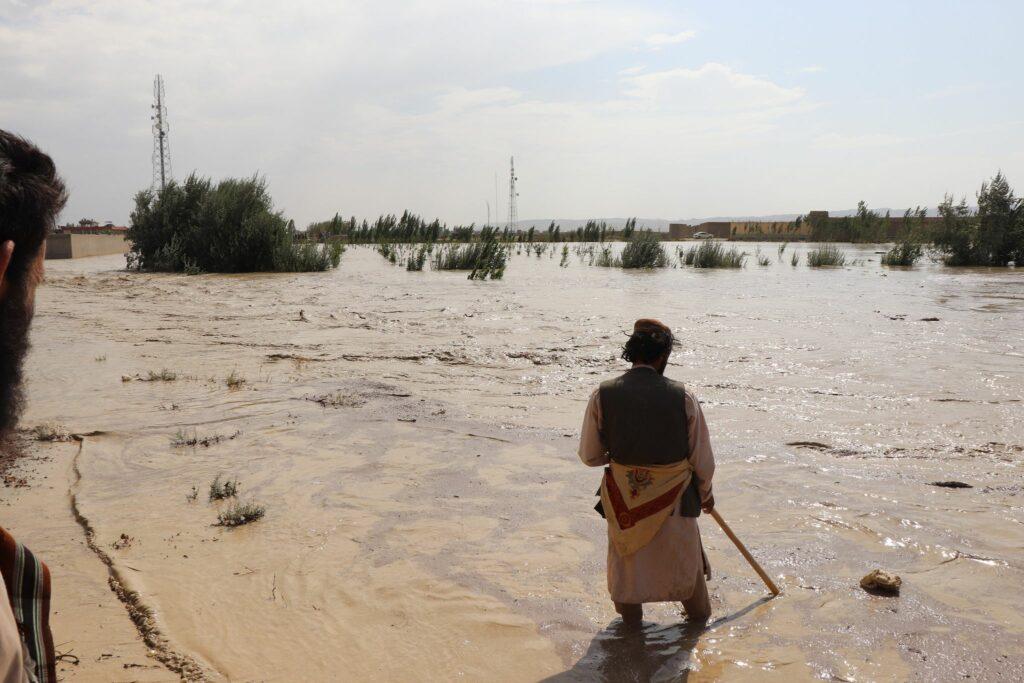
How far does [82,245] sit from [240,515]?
3027 cm

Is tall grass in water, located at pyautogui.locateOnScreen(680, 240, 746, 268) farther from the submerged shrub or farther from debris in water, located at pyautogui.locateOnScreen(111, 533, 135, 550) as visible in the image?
debris in water, located at pyautogui.locateOnScreen(111, 533, 135, 550)

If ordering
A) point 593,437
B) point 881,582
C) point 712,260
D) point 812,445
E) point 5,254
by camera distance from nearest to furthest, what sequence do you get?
point 5,254, point 593,437, point 881,582, point 812,445, point 712,260

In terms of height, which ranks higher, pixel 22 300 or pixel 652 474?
pixel 22 300

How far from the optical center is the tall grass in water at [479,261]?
22297 millimetres

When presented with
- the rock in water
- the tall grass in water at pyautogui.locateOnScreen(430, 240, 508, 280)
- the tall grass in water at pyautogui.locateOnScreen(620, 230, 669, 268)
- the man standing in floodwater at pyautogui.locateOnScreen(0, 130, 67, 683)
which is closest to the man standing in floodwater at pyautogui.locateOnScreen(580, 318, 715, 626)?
the rock in water

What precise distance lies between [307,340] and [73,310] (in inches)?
204

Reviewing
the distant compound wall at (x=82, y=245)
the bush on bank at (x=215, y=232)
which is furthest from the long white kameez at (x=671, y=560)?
the distant compound wall at (x=82, y=245)

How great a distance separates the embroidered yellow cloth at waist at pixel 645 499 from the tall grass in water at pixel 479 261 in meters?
18.5

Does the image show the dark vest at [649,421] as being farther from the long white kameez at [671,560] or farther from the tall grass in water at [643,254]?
the tall grass in water at [643,254]

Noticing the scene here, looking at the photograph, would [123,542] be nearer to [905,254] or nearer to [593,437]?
[593,437]

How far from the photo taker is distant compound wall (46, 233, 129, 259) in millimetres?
28141

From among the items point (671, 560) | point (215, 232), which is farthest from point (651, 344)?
point (215, 232)

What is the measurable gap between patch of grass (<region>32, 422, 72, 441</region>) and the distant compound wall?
21.5 m

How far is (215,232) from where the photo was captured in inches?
930
